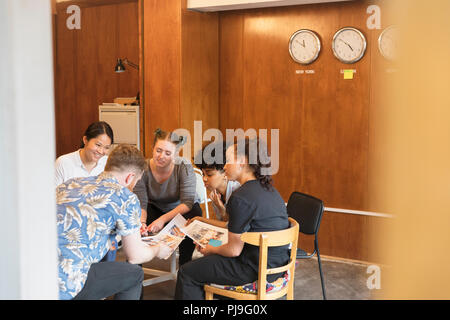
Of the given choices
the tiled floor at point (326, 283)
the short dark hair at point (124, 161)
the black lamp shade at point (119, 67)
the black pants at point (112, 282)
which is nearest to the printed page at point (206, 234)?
the black pants at point (112, 282)

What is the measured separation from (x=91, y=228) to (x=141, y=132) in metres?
3.05

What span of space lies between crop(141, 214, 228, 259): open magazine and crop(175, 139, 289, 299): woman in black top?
11cm

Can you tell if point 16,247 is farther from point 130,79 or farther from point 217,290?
point 130,79

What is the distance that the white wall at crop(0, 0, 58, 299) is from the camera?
1439 millimetres

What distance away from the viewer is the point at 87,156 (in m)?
3.71

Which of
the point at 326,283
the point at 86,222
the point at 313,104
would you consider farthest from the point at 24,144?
the point at 313,104

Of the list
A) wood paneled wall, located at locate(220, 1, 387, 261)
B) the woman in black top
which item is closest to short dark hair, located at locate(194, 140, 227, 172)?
the woman in black top

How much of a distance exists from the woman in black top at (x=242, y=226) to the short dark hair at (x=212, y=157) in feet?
0.67

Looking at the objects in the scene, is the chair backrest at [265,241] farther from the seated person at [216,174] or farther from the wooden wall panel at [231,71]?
the wooden wall panel at [231,71]

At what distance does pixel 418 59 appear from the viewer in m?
0.48

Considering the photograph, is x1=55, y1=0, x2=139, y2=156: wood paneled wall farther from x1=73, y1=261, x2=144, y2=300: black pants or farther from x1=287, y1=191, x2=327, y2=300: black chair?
x1=73, y1=261, x2=144, y2=300: black pants

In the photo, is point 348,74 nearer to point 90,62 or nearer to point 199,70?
point 199,70

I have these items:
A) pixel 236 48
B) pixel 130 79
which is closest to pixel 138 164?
pixel 236 48

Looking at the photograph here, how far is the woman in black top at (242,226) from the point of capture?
2.72m
